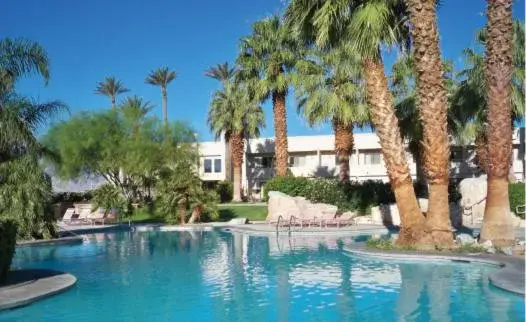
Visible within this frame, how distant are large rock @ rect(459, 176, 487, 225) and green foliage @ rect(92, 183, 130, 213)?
19.7 metres

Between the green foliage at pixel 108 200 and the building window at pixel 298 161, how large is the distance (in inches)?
981

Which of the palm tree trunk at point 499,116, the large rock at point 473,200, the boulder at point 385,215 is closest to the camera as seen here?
the palm tree trunk at point 499,116

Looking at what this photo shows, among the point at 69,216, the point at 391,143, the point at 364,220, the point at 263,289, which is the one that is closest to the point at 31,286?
the point at 263,289

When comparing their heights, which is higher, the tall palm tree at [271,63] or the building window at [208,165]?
the tall palm tree at [271,63]

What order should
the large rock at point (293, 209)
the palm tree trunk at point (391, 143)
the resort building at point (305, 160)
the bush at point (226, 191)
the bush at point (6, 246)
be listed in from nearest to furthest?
the bush at point (6, 246), the palm tree trunk at point (391, 143), the large rock at point (293, 209), the bush at point (226, 191), the resort building at point (305, 160)

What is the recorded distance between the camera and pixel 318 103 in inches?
1179

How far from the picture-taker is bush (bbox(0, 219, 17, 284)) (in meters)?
12.2

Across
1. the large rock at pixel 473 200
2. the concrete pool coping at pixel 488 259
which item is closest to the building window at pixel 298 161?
the large rock at pixel 473 200

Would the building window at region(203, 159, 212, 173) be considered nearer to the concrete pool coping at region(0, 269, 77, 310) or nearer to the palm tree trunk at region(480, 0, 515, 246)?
the palm tree trunk at region(480, 0, 515, 246)

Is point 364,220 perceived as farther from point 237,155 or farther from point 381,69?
point 237,155

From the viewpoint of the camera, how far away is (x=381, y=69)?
17094 mm

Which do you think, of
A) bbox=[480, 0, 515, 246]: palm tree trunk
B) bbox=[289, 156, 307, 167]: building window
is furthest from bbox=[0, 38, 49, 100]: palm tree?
bbox=[289, 156, 307, 167]: building window

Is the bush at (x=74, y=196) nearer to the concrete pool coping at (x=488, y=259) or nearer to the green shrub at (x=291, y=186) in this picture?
the green shrub at (x=291, y=186)

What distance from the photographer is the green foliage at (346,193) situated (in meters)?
31.4
